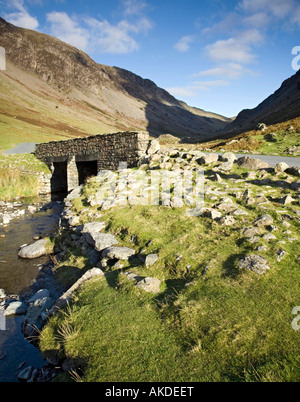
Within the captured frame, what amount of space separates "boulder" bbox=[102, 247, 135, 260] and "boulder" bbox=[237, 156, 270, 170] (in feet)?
25.9

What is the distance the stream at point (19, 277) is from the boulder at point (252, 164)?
33.0 feet

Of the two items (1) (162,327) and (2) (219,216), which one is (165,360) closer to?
(1) (162,327)

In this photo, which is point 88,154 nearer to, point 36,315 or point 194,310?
point 36,315

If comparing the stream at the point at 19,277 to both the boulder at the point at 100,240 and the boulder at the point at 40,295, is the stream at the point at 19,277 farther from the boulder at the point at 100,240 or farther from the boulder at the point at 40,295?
the boulder at the point at 100,240

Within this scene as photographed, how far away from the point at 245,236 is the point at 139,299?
3337mm

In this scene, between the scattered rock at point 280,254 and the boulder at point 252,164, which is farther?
the boulder at point 252,164

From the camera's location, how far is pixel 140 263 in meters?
6.55

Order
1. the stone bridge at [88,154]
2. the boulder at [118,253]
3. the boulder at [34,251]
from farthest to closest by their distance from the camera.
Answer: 1. the stone bridge at [88,154]
2. the boulder at [34,251]
3. the boulder at [118,253]

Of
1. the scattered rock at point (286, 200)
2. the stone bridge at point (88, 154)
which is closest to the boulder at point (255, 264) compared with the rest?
the scattered rock at point (286, 200)

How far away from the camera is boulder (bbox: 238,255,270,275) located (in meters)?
5.22

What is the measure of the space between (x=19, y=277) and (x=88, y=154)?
43.4 ft

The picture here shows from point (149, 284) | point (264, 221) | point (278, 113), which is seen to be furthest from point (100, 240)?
point (278, 113)

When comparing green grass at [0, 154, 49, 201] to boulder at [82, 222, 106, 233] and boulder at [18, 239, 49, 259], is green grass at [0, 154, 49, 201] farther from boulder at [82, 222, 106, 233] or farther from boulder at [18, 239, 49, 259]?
boulder at [82, 222, 106, 233]

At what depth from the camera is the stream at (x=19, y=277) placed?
16.8 ft
